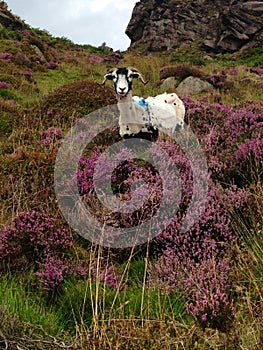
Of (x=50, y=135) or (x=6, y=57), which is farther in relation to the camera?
(x=6, y=57)

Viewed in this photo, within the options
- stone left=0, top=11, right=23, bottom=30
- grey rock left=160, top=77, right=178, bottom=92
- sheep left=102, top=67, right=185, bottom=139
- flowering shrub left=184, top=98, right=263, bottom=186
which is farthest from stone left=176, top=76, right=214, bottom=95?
stone left=0, top=11, right=23, bottom=30

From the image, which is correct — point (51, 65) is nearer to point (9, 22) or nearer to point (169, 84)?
point (9, 22)

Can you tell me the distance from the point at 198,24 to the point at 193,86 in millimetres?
36699

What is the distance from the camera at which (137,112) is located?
738cm

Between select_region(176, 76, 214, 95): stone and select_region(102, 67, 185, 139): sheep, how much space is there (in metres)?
7.05

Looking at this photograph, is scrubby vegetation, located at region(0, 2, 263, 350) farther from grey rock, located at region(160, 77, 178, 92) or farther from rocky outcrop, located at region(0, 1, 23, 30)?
rocky outcrop, located at region(0, 1, 23, 30)

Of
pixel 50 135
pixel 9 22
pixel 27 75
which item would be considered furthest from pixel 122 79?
pixel 9 22

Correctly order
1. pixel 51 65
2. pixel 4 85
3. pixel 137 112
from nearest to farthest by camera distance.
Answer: pixel 137 112 < pixel 4 85 < pixel 51 65

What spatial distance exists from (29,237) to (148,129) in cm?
372

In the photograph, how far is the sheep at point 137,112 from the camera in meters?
6.84

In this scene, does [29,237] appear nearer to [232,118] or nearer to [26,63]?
[232,118]

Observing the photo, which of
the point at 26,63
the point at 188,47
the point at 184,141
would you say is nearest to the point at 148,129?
the point at 184,141

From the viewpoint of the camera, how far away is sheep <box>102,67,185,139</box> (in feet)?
22.4

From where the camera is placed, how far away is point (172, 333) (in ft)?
8.99
